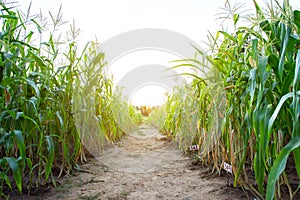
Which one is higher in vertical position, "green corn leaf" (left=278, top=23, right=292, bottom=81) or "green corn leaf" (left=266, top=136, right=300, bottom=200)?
"green corn leaf" (left=278, top=23, right=292, bottom=81)

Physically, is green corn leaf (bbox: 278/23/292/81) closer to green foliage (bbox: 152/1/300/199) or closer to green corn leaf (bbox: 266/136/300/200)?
green foliage (bbox: 152/1/300/199)

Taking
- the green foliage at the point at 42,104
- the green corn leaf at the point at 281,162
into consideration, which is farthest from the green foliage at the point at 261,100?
the green foliage at the point at 42,104

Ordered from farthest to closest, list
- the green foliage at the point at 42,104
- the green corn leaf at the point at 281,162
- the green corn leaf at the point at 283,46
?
the green foliage at the point at 42,104 → the green corn leaf at the point at 283,46 → the green corn leaf at the point at 281,162

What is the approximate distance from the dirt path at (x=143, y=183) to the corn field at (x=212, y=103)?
9 cm

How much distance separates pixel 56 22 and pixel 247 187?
4.66 ft

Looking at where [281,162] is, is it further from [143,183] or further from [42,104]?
[42,104]

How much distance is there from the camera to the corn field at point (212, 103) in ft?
2.39

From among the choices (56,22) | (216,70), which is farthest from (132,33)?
(216,70)

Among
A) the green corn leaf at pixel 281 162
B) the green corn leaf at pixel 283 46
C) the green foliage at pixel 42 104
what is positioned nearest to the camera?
the green corn leaf at pixel 281 162

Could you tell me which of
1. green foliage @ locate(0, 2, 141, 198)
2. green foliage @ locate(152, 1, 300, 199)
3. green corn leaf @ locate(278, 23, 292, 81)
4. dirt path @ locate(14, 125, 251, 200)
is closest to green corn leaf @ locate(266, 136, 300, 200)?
green foliage @ locate(152, 1, 300, 199)

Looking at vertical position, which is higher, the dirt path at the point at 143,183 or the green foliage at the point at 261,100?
the green foliage at the point at 261,100

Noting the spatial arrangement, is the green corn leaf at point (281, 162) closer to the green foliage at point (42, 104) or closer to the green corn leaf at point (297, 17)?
the green corn leaf at point (297, 17)

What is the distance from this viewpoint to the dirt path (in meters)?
1.10

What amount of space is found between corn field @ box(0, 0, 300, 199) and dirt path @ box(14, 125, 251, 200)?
0.09m
